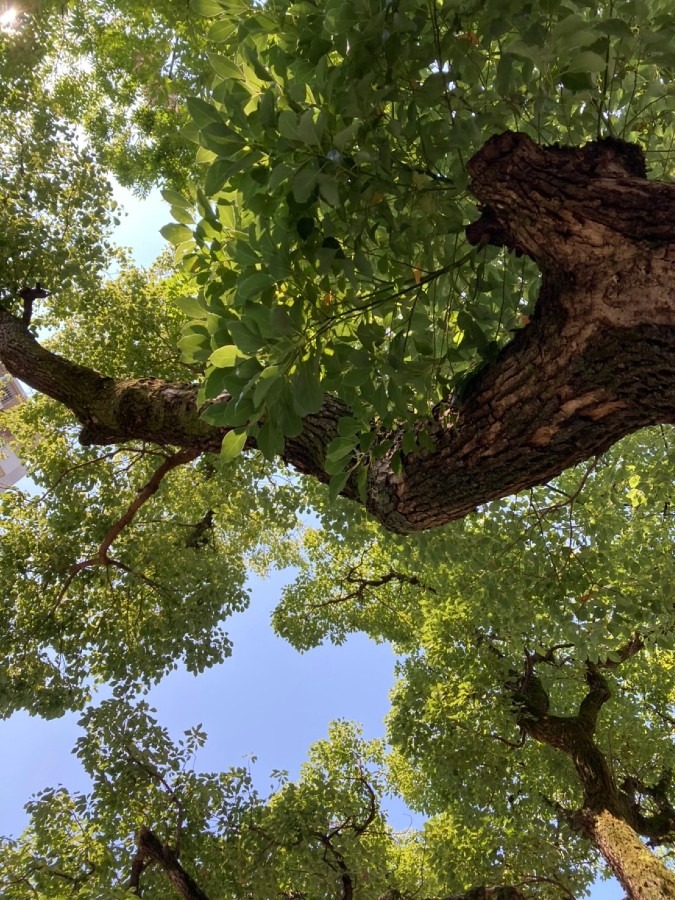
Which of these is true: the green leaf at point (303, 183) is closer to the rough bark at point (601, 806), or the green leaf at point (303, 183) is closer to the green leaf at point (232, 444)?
the green leaf at point (232, 444)

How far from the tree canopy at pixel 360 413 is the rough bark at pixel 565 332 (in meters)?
0.01

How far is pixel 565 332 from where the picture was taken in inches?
73.2

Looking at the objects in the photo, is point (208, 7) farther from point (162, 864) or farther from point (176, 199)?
point (162, 864)

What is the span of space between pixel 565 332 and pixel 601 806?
7012mm

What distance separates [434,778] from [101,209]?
341 inches

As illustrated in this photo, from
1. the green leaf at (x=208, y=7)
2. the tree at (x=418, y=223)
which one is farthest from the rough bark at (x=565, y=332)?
the green leaf at (x=208, y=7)

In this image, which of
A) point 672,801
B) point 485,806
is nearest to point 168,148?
point 485,806

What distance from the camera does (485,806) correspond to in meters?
7.65

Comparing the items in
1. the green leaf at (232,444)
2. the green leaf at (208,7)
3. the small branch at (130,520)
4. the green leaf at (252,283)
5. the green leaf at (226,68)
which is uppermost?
the small branch at (130,520)

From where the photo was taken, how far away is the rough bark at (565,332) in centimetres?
165

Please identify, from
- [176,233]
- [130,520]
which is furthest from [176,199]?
[130,520]

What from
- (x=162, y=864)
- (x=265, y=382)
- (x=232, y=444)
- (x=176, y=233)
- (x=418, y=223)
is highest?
(x=176, y=233)

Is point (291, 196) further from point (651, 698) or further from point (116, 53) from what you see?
point (651, 698)

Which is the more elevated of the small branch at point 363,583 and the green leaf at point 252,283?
the small branch at point 363,583
